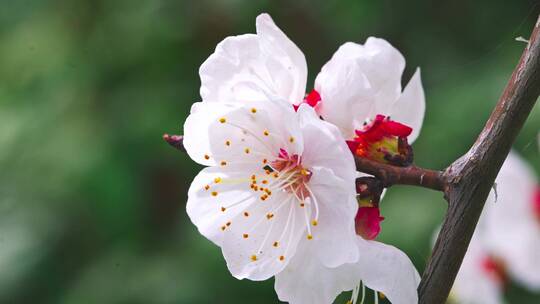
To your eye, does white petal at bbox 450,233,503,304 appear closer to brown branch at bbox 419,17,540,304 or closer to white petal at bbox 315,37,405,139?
white petal at bbox 315,37,405,139

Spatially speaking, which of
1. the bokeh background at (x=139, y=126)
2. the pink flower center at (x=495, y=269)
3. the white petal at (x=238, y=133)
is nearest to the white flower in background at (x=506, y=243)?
the pink flower center at (x=495, y=269)

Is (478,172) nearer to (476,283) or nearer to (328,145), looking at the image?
(328,145)

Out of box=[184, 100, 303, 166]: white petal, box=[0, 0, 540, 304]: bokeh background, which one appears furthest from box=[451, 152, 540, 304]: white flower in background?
box=[184, 100, 303, 166]: white petal

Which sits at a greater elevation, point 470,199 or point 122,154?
point 470,199

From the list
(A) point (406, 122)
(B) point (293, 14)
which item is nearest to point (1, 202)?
(B) point (293, 14)

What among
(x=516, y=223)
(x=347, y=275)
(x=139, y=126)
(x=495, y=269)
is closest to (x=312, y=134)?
(x=347, y=275)

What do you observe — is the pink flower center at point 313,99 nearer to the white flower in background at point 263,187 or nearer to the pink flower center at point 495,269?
the white flower in background at point 263,187

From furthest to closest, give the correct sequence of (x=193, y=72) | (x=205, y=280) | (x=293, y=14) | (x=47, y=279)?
(x=293, y=14), (x=193, y=72), (x=47, y=279), (x=205, y=280)

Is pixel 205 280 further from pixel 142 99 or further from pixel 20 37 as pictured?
pixel 20 37
